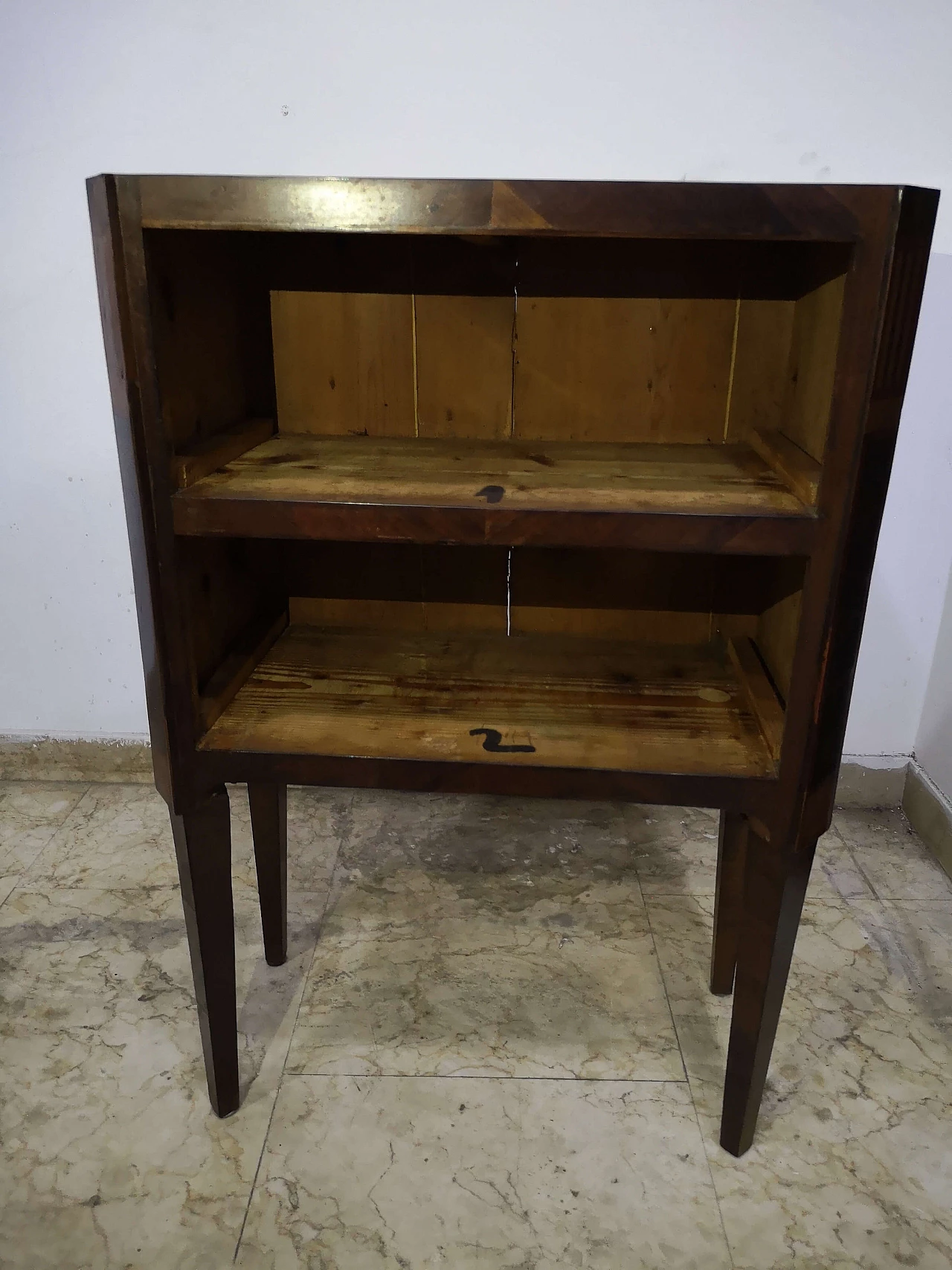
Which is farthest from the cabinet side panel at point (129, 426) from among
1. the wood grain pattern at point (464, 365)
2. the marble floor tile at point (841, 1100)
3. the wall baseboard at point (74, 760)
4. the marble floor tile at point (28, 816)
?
the wall baseboard at point (74, 760)

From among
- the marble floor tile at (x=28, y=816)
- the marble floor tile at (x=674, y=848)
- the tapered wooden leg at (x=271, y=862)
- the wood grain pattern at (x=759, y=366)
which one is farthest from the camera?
the marble floor tile at (x=28, y=816)

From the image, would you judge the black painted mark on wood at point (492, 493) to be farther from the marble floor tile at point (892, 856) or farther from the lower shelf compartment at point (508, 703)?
the marble floor tile at point (892, 856)

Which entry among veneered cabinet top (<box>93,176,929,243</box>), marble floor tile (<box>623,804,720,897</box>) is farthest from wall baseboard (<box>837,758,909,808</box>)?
veneered cabinet top (<box>93,176,929,243</box>)

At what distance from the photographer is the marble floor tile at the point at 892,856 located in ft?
6.16

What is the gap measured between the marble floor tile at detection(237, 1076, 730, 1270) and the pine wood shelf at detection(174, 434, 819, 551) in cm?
90

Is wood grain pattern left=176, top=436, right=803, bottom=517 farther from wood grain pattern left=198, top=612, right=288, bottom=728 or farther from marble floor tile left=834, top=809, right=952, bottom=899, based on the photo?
marble floor tile left=834, top=809, right=952, bottom=899

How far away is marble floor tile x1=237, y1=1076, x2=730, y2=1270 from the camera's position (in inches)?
45.4

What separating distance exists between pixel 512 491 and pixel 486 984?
3.18 ft

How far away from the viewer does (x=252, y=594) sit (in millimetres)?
1340

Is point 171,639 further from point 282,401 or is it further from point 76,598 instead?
point 76,598

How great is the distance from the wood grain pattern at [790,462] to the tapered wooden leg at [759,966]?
42cm

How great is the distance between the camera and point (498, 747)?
1106 millimetres

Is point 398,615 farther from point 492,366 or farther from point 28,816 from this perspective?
point 28,816

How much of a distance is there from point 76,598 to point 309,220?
1478 millimetres
